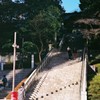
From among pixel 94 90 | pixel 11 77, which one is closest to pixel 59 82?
pixel 94 90

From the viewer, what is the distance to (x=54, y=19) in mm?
56438

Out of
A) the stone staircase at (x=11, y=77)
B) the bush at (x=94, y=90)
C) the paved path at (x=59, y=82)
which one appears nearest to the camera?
the bush at (x=94, y=90)

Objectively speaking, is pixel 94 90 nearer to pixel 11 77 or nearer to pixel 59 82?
pixel 59 82

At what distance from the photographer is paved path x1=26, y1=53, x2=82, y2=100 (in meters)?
30.0

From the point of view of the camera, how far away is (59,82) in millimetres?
33938

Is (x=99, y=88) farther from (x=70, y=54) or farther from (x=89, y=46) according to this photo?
(x=89, y=46)

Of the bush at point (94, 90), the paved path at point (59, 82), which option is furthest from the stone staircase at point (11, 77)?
the bush at point (94, 90)

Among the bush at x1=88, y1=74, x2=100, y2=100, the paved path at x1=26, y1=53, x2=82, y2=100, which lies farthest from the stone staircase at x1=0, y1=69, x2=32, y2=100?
the bush at x1=88, y1=74, x2=100, y2=100

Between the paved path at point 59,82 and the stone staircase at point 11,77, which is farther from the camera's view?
the stone staircase at point 11,77

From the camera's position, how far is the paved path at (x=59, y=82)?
30.0 meters

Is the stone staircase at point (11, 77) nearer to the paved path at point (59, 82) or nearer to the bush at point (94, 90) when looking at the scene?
the paved path at point (59, 82)

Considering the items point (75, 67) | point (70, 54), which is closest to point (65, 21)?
point (70, 54)

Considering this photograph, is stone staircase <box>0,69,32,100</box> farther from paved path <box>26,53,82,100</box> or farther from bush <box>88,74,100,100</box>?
bush <box>88,74,100,100</box>

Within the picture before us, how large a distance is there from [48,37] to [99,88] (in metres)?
26.7
